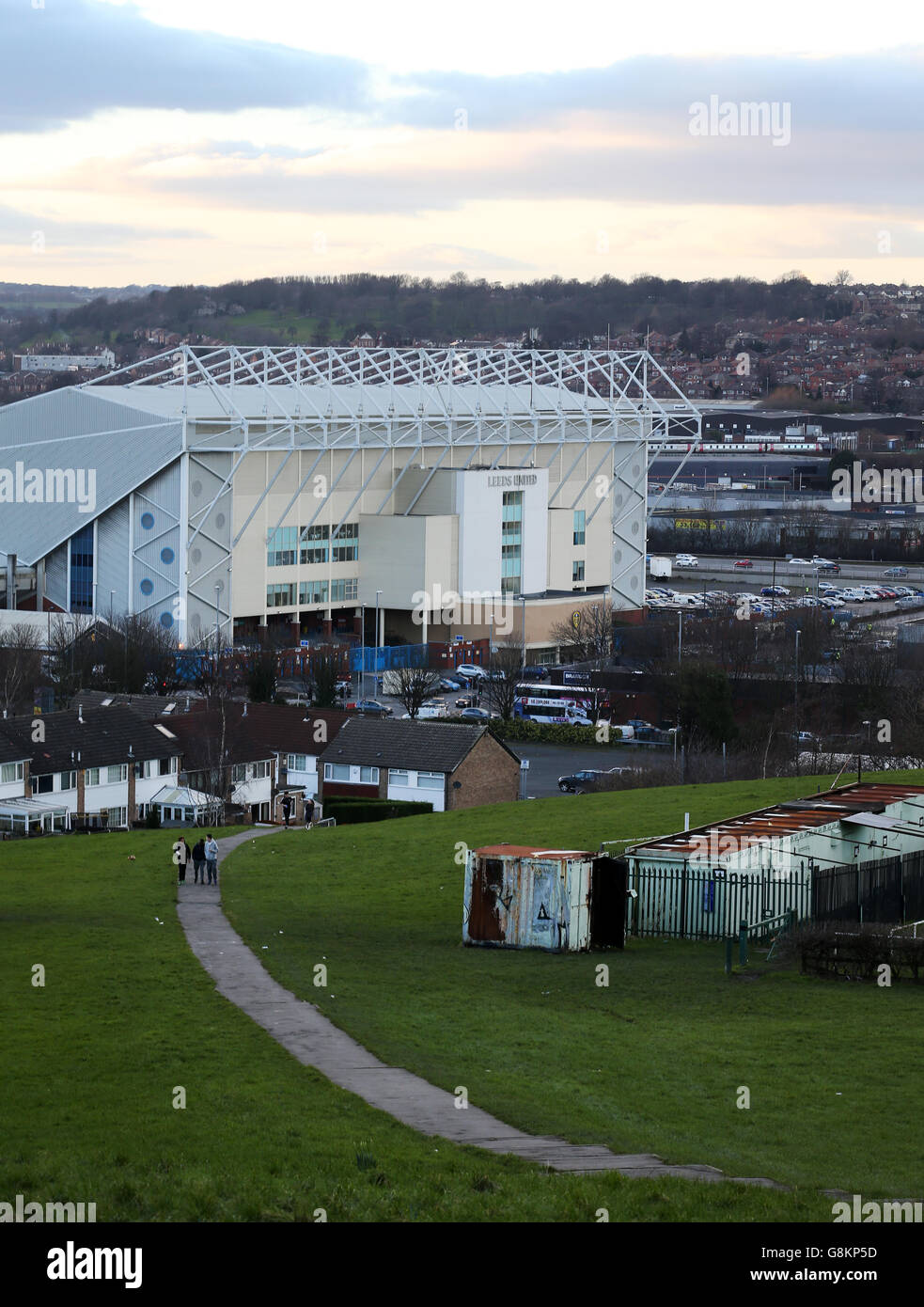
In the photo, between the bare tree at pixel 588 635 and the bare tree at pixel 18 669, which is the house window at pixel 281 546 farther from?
the bare tree at pixel 18 669

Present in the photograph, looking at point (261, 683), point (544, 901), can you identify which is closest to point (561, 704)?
point (261, 683)

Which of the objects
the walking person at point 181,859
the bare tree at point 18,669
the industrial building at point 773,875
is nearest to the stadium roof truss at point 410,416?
the bare tree at point 18,669

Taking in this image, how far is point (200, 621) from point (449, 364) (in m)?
24.7

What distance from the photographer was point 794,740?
58062 mm

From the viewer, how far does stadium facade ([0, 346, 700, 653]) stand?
8175 centimetres

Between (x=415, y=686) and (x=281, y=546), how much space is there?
18.8 meters

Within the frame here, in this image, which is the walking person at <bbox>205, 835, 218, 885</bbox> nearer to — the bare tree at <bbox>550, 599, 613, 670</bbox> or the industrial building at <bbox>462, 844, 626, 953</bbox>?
the industrial building at <bbox>462, 844, 626, 953</bbox>

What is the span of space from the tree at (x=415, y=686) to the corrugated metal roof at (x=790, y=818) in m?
37.4

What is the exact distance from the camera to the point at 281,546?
86.4m

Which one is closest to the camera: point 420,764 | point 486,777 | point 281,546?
point 420,764

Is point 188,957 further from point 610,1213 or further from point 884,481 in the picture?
point 884,481

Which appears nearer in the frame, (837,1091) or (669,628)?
(837,1091)

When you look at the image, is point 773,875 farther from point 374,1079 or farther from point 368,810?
point 368,810

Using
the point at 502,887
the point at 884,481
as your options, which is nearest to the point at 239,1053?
the point at 502,887
